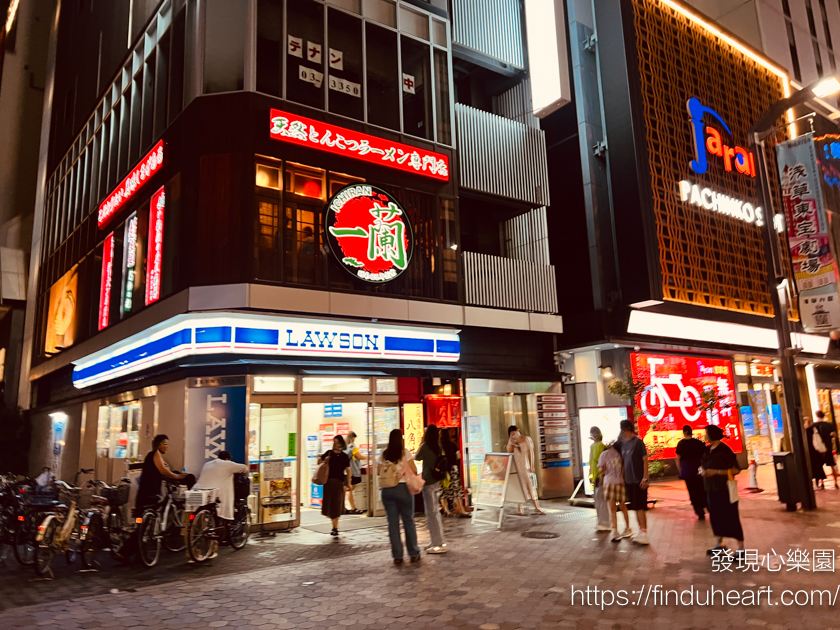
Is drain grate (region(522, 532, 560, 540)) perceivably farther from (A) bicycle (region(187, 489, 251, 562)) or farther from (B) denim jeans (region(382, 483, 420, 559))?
(A) bicycle (region(187, 489, 251, 562))

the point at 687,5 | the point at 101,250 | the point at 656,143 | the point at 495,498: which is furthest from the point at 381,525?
the point at 687,5

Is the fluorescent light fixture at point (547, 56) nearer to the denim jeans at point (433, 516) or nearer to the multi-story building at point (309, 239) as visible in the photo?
the multi-story building at point (309, 239)

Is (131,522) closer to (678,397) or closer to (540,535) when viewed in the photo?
(540,535)

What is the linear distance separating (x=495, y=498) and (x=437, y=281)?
5.44m

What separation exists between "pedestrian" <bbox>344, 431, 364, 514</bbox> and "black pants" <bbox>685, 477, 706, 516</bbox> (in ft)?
21.7

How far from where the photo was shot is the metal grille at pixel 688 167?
18312mm

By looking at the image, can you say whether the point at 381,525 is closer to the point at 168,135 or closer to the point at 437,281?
the point at 437,281

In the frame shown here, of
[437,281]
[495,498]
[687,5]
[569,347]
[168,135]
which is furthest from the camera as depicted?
[687,5]

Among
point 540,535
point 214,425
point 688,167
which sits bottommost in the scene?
point 540,535

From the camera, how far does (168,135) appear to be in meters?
13.4

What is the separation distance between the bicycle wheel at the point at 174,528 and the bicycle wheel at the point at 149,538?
0.61 feet

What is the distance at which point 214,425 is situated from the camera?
11508 millimetres

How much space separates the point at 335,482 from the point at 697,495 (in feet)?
22.4

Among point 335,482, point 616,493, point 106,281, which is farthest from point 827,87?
point 106,281
